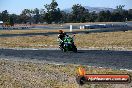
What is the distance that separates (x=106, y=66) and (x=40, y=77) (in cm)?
429

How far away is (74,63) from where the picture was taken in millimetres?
18266

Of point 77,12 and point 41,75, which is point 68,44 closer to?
point 41,75

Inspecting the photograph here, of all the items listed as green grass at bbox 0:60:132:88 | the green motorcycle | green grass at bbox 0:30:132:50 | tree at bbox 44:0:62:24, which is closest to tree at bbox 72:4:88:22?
tree at bbox 44:0:62:24

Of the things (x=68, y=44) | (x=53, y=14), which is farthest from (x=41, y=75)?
(x=53, y=14)

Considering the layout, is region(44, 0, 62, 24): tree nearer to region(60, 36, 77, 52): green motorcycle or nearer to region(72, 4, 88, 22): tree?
region(72, 4, 88, 22): tree

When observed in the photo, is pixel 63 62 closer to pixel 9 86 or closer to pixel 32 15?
pixel 9 86

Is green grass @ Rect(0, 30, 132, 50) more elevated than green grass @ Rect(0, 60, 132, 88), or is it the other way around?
green grass @ Rect(0, 60, 132, 88)

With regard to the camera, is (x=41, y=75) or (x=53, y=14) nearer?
(x=41, y=75)

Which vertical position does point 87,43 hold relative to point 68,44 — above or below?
below

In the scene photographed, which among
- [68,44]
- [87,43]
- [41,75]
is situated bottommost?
[87,43]

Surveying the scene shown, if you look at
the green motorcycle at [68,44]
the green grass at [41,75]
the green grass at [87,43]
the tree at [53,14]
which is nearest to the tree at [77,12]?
the tree at [53,14]

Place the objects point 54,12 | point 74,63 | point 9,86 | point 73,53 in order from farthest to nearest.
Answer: point 54,12 → point 73,53 → point 74,63 → point 9,86

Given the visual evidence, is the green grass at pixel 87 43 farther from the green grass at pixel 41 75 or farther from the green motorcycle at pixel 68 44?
the green grass at pixel 41 75

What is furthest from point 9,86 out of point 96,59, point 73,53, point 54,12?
point 54,12
